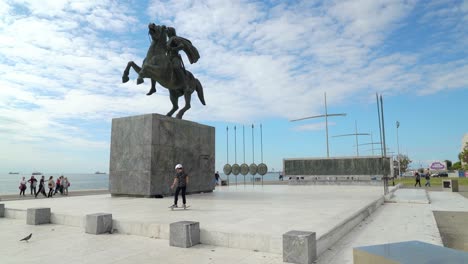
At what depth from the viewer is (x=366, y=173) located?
28219mm

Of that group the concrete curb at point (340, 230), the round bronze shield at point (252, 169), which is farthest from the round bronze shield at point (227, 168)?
the concrete curb at point (340, 230)

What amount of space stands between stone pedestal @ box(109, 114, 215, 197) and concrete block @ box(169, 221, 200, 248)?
26.1 feet

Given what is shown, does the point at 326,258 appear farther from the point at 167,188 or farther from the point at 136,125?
the point at 136,125

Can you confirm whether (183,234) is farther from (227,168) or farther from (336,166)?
(227,168)

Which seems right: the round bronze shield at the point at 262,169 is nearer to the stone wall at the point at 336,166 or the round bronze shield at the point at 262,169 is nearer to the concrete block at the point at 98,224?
the stone wall at the point at 336,166

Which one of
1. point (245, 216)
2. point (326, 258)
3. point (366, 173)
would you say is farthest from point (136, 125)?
point (366, 173)

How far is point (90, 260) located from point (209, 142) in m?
13.3

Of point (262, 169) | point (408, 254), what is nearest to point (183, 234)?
point (408, 254)

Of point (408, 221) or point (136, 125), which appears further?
point (136, 125)

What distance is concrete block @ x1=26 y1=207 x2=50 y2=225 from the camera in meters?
8.36

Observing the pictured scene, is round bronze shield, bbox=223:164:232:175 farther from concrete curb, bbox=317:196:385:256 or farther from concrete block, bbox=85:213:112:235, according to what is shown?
concrete block, bbox=85:213:112:235

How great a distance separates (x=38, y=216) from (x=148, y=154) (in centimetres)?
588

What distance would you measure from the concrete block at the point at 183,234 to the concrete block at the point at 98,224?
2.03m

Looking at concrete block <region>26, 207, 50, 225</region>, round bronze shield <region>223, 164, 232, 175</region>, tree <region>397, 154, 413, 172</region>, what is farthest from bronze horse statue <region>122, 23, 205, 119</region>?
tree <region>397, 154, 413, 172</region>
